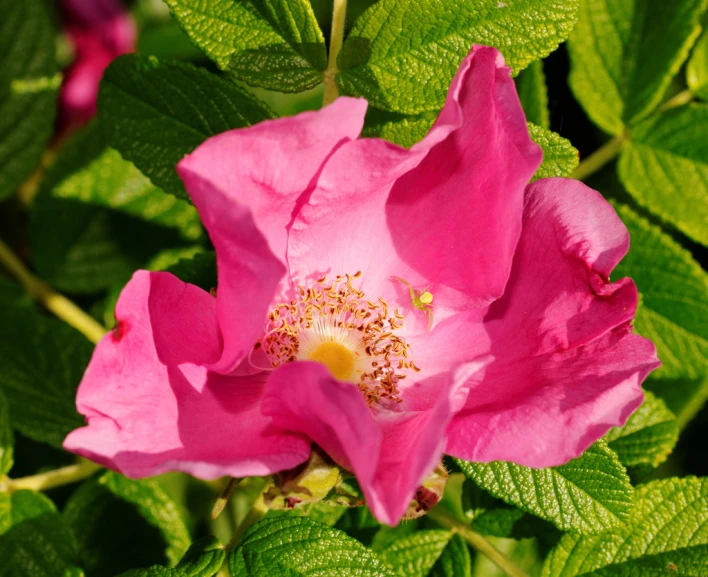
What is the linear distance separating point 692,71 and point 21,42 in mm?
1519

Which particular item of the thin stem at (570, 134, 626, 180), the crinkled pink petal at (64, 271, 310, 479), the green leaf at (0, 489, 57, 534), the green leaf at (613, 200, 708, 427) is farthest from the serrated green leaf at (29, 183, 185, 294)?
the green leaf at (613, 200, 708, 427)

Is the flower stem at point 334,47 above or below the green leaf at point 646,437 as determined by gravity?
above

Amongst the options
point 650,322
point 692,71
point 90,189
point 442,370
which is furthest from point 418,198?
point 90,189

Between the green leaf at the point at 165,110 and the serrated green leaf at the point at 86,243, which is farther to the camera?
the serrated green leaf at the point at 86,243

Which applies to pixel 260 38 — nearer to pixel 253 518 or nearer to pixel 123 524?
pixel 253 518

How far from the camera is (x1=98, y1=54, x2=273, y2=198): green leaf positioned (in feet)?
5.19

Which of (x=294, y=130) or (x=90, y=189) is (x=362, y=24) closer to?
(x=294, y=130)

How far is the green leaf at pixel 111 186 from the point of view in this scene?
2137 millimetres

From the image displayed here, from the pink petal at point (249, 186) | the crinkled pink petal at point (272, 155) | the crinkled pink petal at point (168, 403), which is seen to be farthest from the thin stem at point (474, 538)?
the crinkled pink petal at point (272, 155)

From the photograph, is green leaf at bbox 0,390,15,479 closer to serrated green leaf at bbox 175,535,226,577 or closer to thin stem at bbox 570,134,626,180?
serrated green leaf at bbox 175,535,226,577

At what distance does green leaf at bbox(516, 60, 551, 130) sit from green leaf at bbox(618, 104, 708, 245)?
26cm

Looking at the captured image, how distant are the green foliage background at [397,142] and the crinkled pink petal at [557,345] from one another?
Answer: 165 mm

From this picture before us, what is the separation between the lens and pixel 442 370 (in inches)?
61.5

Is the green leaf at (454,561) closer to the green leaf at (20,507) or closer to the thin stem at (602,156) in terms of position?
the green leaf at (20,507)
